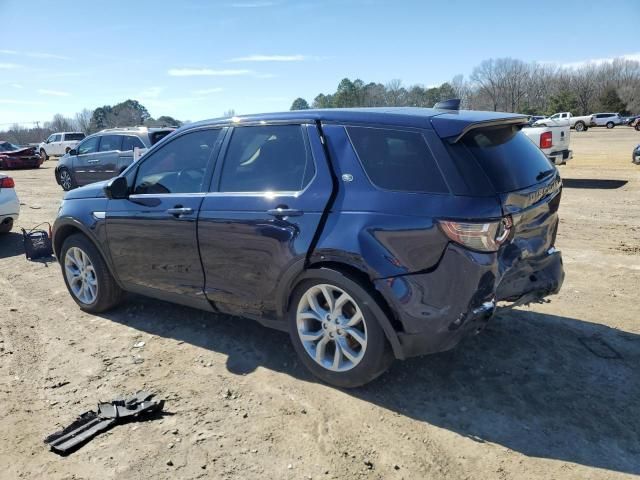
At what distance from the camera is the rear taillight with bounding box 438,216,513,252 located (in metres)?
2.98

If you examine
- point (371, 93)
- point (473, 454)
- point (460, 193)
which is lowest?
point (473, 454)

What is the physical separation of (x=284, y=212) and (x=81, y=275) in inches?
109

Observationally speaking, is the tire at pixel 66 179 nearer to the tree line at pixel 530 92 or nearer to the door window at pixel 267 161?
the door window at pixel 267 161

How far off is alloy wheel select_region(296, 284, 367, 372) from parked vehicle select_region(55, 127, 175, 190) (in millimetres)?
9407

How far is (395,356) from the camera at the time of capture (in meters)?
3.31

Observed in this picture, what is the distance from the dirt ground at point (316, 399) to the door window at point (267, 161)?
4.45 feet

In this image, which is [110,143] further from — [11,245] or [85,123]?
[85,123]

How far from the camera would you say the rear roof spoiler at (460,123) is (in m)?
3.15

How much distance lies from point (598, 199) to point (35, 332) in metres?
10.5

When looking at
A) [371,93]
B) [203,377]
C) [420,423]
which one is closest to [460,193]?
[420,423]

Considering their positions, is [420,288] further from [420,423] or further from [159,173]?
[159,173]

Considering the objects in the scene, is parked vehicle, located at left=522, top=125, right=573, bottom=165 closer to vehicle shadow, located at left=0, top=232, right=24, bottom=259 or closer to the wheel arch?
the wheel arch

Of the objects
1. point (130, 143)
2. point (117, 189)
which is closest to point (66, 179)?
point (130, 143)

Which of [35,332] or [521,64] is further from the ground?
[521,64]
